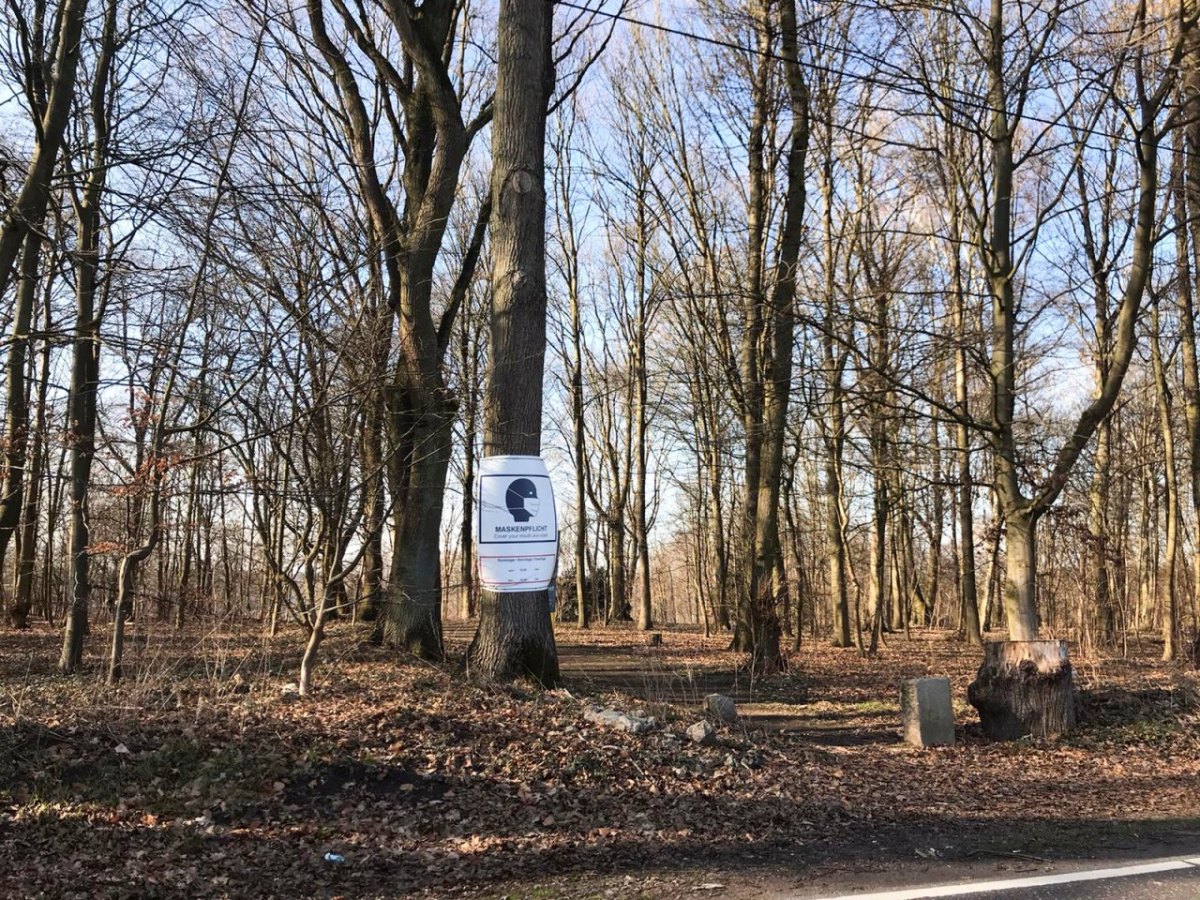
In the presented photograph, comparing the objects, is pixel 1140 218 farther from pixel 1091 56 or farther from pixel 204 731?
pixel 204 731

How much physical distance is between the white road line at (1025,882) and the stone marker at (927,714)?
10.8 feet

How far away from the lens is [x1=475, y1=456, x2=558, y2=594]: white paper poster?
26.0 feet

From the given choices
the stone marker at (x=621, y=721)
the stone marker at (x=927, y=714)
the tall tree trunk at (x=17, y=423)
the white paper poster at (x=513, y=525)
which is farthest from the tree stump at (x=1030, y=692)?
the tall tree trunk at (x=17, y=423)

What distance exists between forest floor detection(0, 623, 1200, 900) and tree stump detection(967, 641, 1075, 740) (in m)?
0.22

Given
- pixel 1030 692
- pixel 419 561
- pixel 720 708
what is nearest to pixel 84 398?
pixel 419 561

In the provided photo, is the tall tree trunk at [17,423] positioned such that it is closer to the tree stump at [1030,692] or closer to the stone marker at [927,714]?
the stone marker at [927,714]

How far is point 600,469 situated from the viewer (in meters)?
31.4

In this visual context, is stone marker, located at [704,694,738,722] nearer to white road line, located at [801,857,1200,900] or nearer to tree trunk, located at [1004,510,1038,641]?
white road line, located at [801,857,1200,900]

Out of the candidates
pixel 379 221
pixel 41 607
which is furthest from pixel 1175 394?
pixel 41 607

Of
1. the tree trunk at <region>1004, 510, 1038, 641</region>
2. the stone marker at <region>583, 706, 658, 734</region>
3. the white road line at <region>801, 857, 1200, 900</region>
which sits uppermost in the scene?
the tree trunk at <region>1004, 510, 1038, 641</region>

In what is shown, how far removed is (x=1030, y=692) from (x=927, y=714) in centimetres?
113

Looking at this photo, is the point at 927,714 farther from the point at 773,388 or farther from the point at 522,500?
the point at 773,388

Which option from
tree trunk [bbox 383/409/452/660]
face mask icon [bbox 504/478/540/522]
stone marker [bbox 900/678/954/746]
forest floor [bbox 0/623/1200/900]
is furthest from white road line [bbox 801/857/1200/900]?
tree trunk [bbox 383/409/452/660]

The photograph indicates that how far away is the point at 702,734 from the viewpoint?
6957 mm
